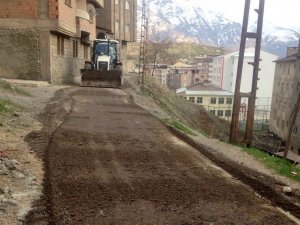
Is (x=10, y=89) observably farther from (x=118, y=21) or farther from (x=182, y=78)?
(x=182, y=78)

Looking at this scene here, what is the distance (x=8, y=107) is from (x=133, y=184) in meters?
6.79

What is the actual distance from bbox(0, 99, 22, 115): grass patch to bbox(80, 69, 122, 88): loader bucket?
1004 centimetres

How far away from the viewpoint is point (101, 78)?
21812mm

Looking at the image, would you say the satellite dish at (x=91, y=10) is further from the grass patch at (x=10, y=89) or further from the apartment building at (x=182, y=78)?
the apartment building at (x=182, y=78)

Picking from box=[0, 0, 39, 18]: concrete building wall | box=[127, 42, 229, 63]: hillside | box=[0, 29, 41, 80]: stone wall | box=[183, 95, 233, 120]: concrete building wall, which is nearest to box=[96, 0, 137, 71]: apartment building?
box=[0, 0, 39, 18]: concrete building wall

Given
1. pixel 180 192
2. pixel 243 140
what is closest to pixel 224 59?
pixel 243 140

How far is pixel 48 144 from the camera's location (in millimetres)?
7949

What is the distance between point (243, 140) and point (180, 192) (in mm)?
6236

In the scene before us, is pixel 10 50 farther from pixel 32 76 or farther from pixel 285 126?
pixel 285 126

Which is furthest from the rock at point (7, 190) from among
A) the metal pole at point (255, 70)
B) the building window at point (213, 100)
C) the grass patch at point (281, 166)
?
the building window at point (213, 100)

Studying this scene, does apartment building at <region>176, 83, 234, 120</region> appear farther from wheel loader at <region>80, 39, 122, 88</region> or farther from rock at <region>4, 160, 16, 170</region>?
rock at <region>4, 160, 16, 170</region>

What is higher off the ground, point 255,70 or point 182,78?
point 255,70

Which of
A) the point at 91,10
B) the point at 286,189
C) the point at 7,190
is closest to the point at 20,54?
the point at 91,10

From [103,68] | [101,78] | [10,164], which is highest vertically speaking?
[103,68]
